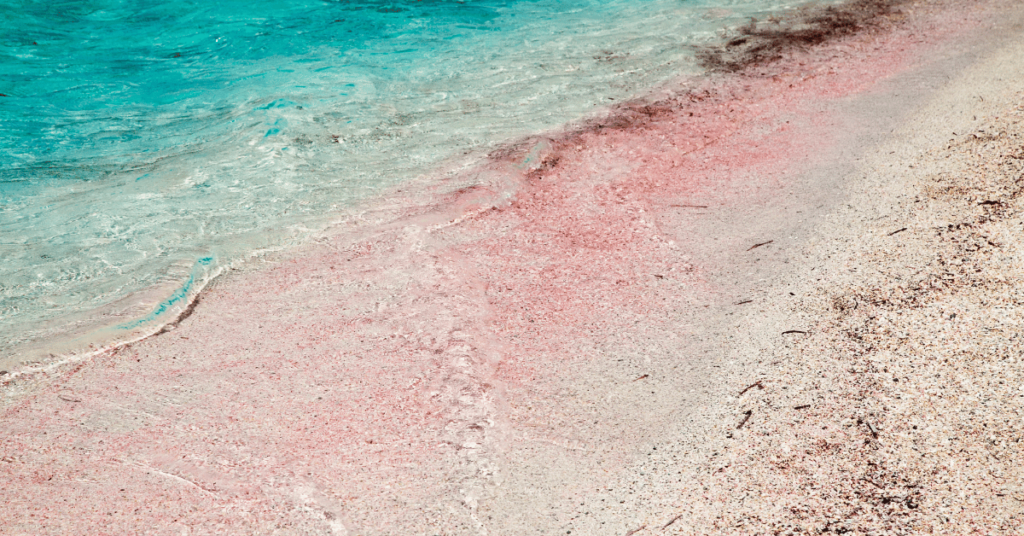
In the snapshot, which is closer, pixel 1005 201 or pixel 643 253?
pixel 1005 201

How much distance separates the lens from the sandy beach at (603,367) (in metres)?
2.60

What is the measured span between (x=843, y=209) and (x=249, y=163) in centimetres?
427

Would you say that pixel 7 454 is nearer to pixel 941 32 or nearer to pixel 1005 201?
pixel 1005 201

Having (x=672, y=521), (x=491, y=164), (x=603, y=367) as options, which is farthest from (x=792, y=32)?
(x=672, y=521)

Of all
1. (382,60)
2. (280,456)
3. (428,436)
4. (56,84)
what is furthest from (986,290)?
(56,84)

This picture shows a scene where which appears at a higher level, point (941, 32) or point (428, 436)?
point (941, 32)

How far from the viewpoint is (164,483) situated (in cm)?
282

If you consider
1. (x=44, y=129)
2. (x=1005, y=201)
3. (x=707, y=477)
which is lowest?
(x=707, y=477)

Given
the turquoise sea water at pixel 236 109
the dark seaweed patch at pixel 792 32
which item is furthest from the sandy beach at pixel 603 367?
the dark seaweed patch at pixel 792 32

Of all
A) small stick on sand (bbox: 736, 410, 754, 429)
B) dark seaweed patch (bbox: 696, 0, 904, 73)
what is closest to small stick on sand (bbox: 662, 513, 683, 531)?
small stick on sand (bbox: 736, 410, 754, 429)

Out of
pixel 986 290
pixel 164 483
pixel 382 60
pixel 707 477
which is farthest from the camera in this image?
pixel 382 60

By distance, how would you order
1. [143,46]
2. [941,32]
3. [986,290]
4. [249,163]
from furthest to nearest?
1. [143,46]
2. [941,32]
3. [249,163]
4. [986,290]

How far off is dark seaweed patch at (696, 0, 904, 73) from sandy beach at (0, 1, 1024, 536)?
2.05 metres

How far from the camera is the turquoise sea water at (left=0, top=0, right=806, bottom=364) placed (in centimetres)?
455
